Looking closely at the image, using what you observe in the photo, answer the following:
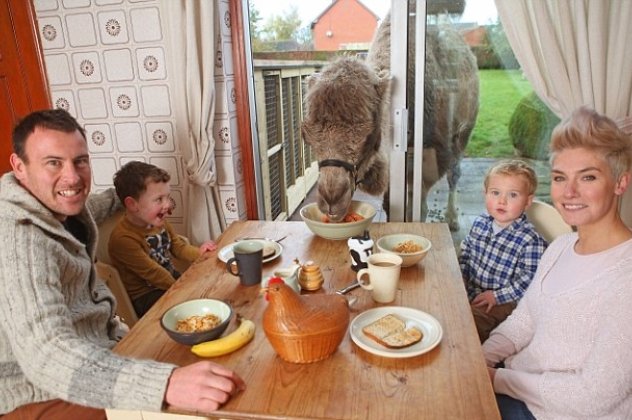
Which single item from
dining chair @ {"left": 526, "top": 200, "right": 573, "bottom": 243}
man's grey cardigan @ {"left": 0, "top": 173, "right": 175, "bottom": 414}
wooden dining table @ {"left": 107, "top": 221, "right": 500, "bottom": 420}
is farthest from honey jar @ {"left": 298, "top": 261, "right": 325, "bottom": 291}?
dining chair @ {"left": 526, "top": 200, "right": 573, "bottom": 243}

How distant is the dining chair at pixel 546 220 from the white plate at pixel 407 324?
3.47 feet

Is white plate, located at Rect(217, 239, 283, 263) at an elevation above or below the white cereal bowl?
below

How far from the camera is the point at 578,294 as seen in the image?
1.22 m

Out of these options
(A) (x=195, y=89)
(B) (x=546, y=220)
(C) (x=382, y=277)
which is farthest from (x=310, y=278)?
(A) (x=195, y=89)

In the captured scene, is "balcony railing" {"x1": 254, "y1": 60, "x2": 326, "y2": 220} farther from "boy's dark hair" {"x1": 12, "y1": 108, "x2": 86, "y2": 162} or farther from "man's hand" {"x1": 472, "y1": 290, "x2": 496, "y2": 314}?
"boy's dark hair" {"x1": 12, "y1": 108, "x2": 86, "y2": 162}

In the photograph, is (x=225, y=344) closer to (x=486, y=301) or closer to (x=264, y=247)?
(x=264, y=247)

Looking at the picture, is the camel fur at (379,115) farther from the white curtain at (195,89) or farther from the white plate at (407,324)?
the white plate at (407,324)

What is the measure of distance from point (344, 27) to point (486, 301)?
181 cm

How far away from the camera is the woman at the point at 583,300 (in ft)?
3.59

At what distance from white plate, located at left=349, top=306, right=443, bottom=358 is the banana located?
0.29m

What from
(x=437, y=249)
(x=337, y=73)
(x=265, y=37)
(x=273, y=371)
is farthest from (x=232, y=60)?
(x=273, y=371)

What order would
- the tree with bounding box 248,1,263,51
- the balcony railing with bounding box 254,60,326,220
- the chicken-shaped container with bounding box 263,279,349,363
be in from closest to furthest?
1. the chicken-shaped container with bounding box 263,279,349,363
2. the tree with bounding box 248,1,263,51
3. the balcony railing with bounding box 254,60,326,220

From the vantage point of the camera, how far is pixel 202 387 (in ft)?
3.29

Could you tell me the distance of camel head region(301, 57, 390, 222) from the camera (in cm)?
219
